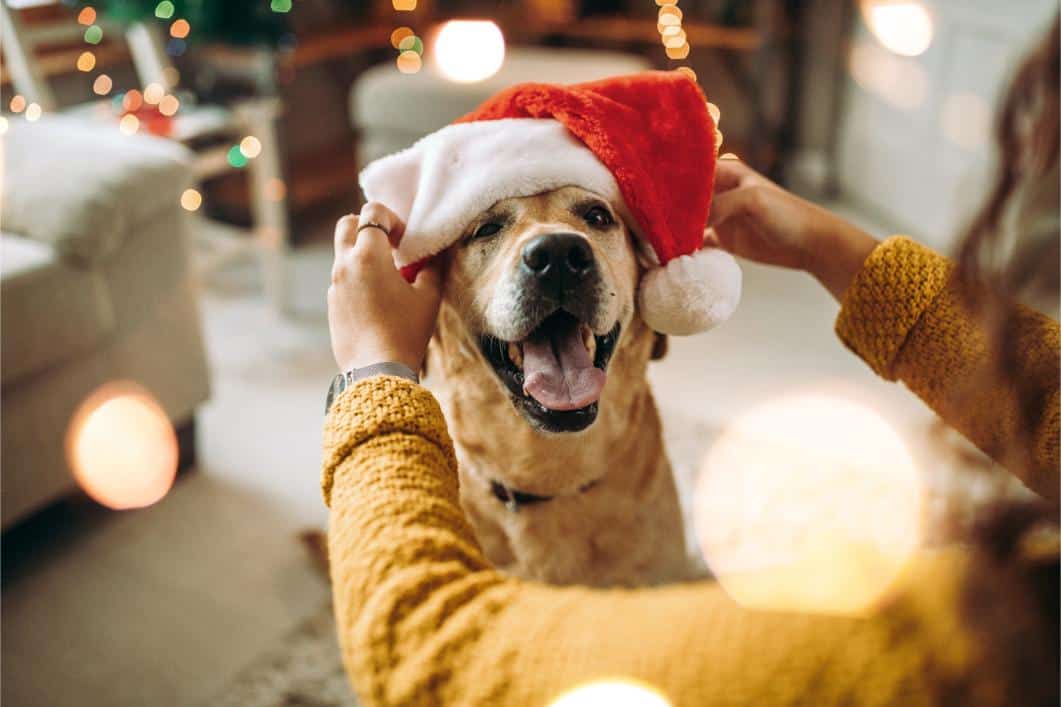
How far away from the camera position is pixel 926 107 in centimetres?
309

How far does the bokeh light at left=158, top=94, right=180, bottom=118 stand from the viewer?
2520 millimetres

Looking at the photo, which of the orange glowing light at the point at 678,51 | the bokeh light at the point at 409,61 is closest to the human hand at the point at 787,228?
the bokeh light at the point at 409,61

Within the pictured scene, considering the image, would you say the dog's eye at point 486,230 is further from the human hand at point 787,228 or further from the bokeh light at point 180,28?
the bokeh light at point 180,28

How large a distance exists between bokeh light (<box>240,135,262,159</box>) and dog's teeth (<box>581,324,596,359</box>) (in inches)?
72.8

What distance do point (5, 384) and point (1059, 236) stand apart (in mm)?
1667

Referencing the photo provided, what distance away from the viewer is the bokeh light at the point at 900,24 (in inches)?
122

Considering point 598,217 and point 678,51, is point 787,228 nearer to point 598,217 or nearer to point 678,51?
point 598,217

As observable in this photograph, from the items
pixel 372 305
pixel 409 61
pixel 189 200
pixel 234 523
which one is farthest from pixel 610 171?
pixel 409 61

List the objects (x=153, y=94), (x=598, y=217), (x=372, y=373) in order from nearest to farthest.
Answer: (x=372, y=373) < (x=598, y=217) < (x=153, y=94)

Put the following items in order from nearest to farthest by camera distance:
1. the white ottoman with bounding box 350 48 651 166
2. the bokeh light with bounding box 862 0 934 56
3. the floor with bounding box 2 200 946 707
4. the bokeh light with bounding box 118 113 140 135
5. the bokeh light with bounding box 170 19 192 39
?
1. the floor with bounding box 2 200 946 707
2. the bokeh light with bounding box 118 113 140 135
3. the white ottoman with bounding box 350 48 651 166
4. the bokeh light with bounding box 170 19 192 39
5. the bokeh light with bounding box 862 0 934 56

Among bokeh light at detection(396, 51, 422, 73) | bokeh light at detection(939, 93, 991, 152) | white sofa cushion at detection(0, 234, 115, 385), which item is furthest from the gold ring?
bokeh light at detection(939, 93, 991, 152)

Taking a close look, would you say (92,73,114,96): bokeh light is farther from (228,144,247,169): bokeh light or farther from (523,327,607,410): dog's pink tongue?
(523,327,607,410): dog's pink tongue

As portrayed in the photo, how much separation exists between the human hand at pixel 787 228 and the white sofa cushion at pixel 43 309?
1.22 meters

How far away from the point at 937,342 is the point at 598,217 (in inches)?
15.4
